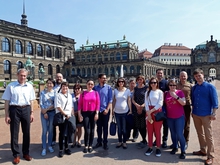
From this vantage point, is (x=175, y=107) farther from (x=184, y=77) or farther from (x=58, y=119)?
(x=58, y=119)

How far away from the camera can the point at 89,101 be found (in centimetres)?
518

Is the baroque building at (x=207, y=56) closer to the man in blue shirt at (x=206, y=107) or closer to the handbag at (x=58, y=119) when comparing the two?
the man in blue shirt at (x=206, y=107)

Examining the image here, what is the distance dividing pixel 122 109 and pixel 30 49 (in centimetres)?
4914

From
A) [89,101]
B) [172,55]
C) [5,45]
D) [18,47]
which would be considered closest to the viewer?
[89,101]

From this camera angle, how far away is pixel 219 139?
5973 millimetres


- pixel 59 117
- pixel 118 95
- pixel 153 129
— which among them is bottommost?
pixel 153 129

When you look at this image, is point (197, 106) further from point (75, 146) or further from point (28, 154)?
point (28, 154)

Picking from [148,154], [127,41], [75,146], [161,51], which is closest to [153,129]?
[148,154]

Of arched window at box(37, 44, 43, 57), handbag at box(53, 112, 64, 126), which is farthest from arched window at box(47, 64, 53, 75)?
handbag at box(53, 112, 64, 126)

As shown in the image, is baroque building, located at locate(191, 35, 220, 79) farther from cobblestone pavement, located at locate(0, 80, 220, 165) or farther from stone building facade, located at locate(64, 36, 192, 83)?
cobblestone pavement, located at locate(0, 80, 220, 165)

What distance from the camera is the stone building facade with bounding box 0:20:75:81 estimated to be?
4241cm

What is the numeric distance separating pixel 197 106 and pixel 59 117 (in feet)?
11.7

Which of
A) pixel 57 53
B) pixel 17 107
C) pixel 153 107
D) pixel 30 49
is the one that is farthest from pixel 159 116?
pixel 57 53

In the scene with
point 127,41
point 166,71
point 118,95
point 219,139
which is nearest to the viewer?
point 118,95
